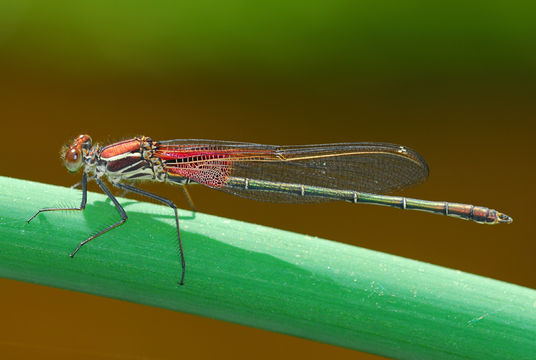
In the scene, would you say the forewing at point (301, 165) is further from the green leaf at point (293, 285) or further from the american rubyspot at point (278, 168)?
the green leaf at point (293, 285)

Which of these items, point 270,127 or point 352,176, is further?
point 270,127

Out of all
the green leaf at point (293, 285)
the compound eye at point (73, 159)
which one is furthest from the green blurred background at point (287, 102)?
the green leaf at point (293, 285)

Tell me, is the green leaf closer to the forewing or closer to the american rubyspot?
the american rubyspot

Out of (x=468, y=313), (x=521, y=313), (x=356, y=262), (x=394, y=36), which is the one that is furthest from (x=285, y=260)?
(x=394, y=36)

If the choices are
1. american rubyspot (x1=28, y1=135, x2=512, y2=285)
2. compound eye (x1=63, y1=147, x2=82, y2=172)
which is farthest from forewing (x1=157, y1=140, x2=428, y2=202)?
compound eye (x1=63, y1=147, x2=82, y2=172)

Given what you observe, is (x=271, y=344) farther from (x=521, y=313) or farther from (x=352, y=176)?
(x=521, y=313)

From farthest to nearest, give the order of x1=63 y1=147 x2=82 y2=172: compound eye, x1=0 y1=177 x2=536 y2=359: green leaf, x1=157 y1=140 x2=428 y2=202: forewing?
x1=157 y1=140 x2=428 y2=202: forewing < x1=63 y1=147 x2=82 y2=172: compound eye < x1=0 y1=177 x2=536 y2=359: green leaf
